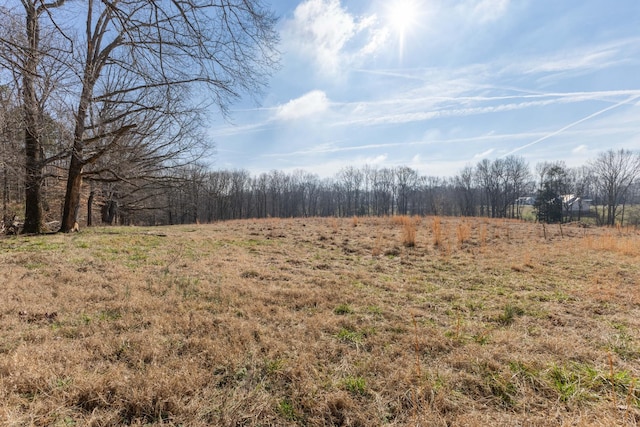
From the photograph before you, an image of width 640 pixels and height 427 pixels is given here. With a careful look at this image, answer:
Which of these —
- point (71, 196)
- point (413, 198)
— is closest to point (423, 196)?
point (413, 198)

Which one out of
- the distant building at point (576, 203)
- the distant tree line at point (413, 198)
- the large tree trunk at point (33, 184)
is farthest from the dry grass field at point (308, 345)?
the distant building at point (576, 203)

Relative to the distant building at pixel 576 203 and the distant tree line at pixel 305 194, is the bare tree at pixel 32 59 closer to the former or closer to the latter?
the distant tree line at pixel 305 194

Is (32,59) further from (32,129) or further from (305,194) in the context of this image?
(305,194)

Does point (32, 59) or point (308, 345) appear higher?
point (32, 59)

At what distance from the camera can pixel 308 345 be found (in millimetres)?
2693

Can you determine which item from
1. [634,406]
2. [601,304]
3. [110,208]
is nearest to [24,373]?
[634,406]

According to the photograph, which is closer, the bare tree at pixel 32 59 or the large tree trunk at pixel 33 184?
the bare tree at pixel 32 59

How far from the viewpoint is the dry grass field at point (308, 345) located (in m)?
1.88

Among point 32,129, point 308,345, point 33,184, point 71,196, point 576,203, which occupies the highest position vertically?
point 32,129

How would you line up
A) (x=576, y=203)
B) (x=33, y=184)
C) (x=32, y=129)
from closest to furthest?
(x=32, y=129) < (x=33, y=184) < (x=576, y=203)

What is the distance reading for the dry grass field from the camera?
6.17 ft

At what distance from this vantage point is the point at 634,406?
6.35 feet

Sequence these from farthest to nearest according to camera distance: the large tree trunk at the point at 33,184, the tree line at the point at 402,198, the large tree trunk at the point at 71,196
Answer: the tree line at the point at 402,198 → the large tree trunk at the point at 71,196 → the large tree trunk at the point at 33,184

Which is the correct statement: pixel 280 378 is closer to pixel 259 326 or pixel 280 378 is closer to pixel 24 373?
pixel 259 326
